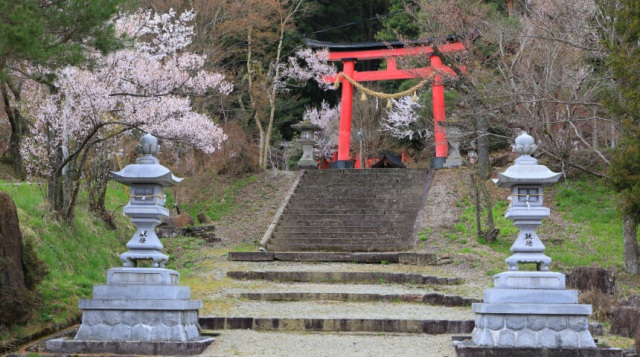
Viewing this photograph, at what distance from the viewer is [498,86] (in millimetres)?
14695

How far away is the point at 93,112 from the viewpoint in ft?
44.5

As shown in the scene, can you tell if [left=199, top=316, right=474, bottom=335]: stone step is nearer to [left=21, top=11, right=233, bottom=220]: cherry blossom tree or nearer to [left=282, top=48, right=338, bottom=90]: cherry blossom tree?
[left=21, top=11, right=233, bottom=220]: cherry blossom tree

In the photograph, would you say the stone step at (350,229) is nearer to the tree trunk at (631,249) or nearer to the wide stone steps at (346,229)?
the wide stone steps at (346,229)

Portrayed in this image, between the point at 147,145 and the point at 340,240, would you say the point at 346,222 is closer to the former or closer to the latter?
the point at 340,240

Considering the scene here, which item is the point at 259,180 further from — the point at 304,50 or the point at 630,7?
the point at 630,7

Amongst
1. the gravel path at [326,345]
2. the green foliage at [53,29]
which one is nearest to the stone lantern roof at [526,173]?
the gravel path at [326,345]

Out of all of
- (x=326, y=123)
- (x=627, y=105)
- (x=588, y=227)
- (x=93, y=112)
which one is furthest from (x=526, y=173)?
(x=326, y=123)

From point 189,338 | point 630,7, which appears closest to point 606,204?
point 630,7

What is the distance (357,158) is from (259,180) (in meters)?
9.60

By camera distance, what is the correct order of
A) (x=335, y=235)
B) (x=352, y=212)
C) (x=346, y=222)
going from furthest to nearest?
(x=352, y=212), (x=346, y=222), (x=335, y=235)

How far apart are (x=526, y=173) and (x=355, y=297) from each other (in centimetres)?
402

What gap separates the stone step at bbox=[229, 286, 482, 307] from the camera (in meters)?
10.7

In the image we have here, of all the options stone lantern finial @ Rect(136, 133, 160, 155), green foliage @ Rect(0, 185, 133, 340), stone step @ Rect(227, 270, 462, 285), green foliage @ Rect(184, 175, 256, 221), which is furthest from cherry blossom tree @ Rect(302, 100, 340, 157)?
stone lantern finial @ Rect(136, 133, 160, 155)

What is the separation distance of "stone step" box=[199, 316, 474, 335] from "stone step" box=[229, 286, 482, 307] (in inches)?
62.0
